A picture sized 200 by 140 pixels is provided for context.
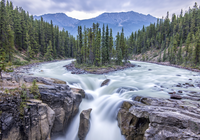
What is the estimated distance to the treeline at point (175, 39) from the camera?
46594mm

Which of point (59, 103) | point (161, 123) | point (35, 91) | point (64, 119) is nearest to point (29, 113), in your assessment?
point (35, 91)

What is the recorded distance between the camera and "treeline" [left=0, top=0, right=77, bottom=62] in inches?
1142

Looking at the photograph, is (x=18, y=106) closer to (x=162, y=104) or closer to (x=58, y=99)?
(x=58, y=99)

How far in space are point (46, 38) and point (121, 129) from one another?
6737 centimetres

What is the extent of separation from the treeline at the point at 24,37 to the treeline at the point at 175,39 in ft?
154

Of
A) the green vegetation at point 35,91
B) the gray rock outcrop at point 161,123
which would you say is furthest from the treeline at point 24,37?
the gray rock outcrop at point 161,123

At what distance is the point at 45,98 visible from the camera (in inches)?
307

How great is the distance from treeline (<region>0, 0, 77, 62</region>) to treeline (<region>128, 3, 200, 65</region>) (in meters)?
46.8

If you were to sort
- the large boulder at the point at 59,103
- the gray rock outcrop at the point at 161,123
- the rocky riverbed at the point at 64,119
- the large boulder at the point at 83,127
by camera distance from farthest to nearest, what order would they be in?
the large boulder at the point at 83,127 → the large boulder at the point at 59,103 → the rocky riverbed at the point at 64,119 → the gray rock outcrop at the point at 161,123

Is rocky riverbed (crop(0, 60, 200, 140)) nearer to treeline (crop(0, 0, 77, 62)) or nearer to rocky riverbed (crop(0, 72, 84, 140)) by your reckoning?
rocky riverbed (crop(0, 72, 84, 140))

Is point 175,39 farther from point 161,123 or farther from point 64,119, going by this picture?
point 64,119

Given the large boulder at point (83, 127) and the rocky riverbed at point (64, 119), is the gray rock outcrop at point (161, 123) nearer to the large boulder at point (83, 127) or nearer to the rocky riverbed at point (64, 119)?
the rocky riverbed at point (64, 119)

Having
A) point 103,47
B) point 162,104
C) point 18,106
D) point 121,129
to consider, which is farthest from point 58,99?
point 103,47

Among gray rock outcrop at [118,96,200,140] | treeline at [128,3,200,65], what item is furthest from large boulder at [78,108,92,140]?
treeline at [128,3,200,65]
